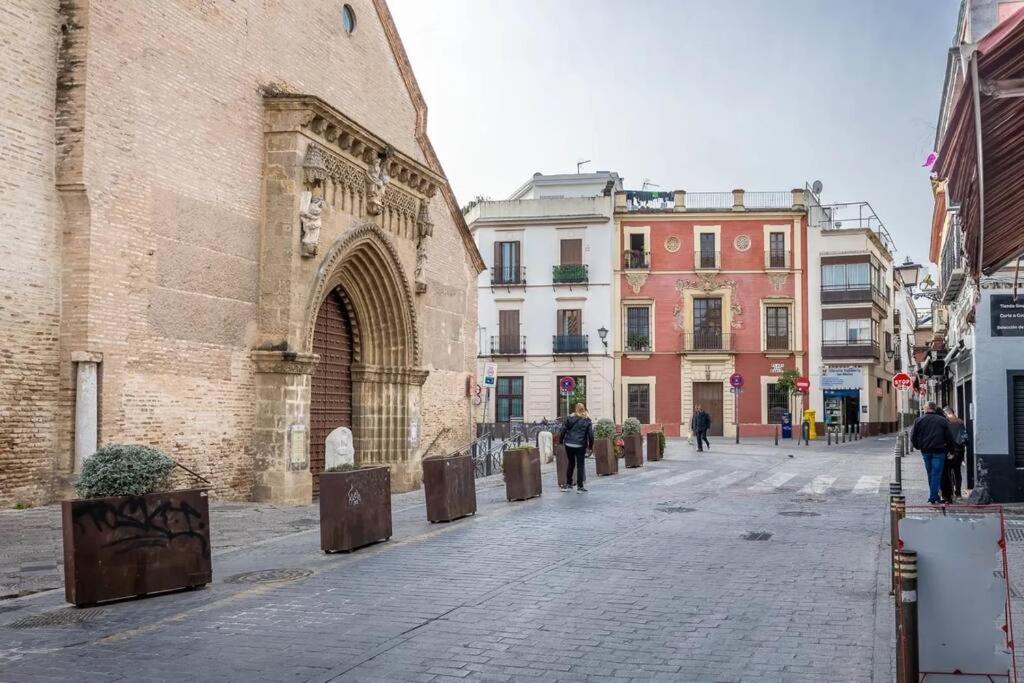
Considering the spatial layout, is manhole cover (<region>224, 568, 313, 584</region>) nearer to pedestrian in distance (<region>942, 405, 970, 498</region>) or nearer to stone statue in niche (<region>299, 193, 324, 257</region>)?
stone statue in niche (<region>299, 193, 324, 257</region>)

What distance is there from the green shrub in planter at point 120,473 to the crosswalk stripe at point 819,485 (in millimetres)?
13026

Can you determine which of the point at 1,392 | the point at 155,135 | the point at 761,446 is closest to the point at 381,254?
the point at 155,135

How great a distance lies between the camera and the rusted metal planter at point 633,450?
24.6 meters

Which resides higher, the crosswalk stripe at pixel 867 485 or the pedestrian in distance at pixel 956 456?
the pedestrian in distance at pixel 956 456

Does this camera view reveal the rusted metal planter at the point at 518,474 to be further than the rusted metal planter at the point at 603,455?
No

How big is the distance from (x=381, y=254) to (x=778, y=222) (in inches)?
1277

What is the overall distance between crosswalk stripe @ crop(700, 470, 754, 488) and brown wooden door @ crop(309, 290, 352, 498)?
736 centimetres

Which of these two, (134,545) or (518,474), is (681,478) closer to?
(518,474)

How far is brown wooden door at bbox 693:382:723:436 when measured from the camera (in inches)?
1861

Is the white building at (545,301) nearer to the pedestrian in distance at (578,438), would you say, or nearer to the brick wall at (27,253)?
the pedestrian in distance at (578,438)

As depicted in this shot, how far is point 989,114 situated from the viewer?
15.0 ft

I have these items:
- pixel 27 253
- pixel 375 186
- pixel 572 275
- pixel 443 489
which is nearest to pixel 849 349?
pixel 572 275

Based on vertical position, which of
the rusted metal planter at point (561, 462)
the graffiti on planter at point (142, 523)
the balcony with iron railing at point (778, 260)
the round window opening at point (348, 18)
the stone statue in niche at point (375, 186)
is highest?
the round window opening at point (348, 18)

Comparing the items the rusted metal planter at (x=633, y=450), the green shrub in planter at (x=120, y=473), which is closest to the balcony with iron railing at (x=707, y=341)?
the rusted metal planter at (x=633, y=450)
